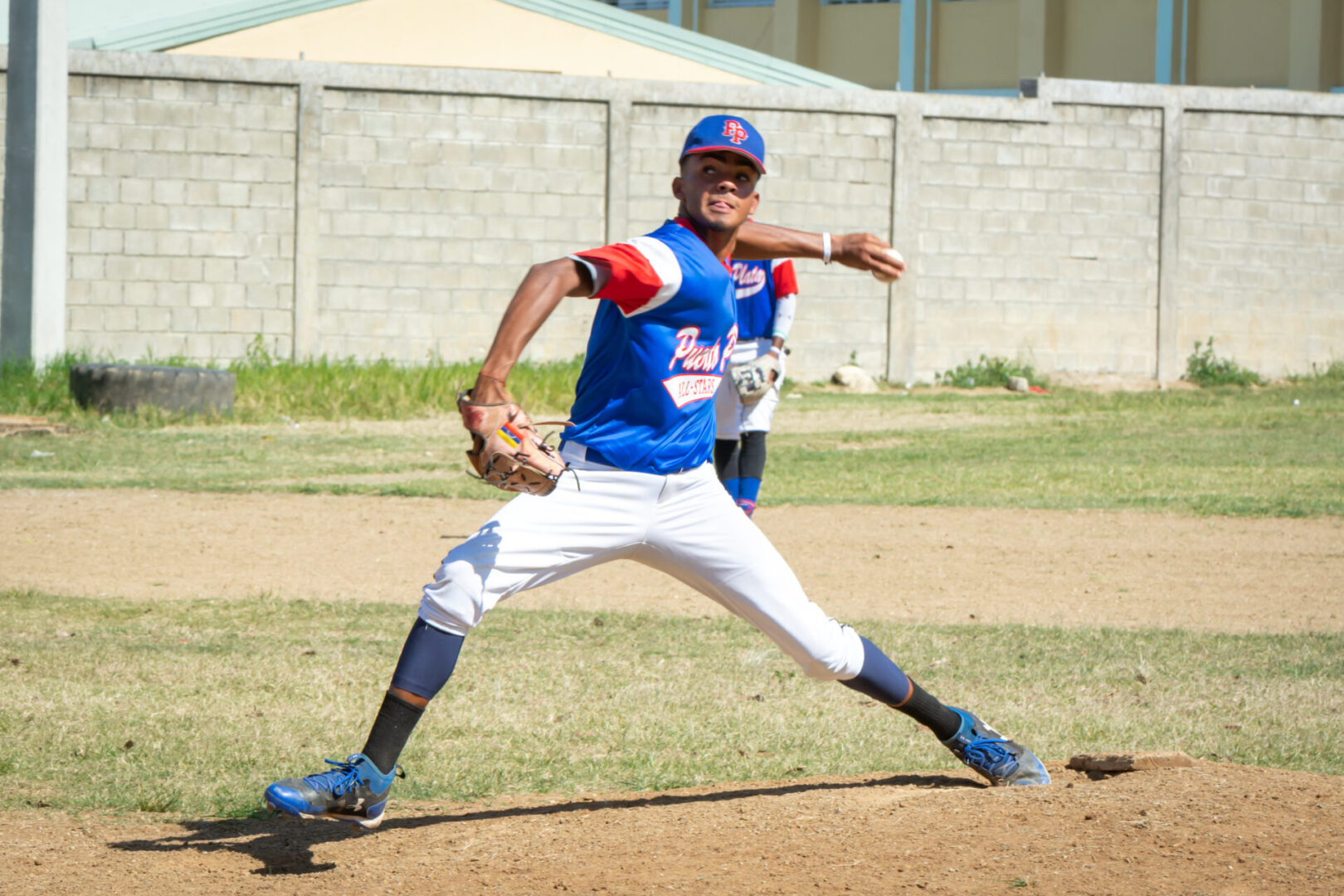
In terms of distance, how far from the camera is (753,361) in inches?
365

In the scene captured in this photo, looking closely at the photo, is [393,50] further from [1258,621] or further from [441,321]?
[1258,621]

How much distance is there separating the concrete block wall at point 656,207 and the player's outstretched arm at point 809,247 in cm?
1481

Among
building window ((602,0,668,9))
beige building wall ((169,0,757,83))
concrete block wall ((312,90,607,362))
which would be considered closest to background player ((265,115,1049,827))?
concrete block wall ((312,90,607,362))

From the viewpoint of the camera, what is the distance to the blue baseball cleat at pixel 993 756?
441cm

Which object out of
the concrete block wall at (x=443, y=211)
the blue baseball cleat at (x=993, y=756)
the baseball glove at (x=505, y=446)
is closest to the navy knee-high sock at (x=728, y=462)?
the blue baseball cleat at (x=993, y=756)

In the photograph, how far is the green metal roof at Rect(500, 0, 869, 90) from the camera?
2347 centimetres

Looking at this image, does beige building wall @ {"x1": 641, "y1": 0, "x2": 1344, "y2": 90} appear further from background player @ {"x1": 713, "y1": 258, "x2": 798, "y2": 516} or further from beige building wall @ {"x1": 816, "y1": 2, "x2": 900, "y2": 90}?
background player @ {"x1": 713, "y1": 258, "x2": 798, "y2": 516}

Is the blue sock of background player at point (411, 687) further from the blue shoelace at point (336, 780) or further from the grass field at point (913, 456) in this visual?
the grass field at point (913, 456)

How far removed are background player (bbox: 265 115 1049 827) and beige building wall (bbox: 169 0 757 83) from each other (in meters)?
19.8

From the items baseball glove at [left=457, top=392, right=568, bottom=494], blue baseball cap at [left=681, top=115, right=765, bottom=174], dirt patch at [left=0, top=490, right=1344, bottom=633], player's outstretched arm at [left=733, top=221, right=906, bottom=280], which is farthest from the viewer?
dirt patch at [left=0, top=490, right=1344, bottom=633]

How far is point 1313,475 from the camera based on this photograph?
1238 cm

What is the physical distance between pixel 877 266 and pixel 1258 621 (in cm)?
384

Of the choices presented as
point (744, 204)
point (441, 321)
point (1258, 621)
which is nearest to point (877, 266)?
point (744, 204)

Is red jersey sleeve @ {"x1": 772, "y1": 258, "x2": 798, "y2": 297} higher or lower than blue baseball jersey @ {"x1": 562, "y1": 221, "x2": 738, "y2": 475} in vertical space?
higher
